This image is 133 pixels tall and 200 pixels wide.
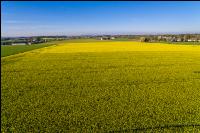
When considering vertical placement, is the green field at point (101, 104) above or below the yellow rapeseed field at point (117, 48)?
below

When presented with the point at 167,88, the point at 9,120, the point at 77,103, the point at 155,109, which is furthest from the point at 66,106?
the point at 167,88

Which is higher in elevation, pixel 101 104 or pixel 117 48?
pixel 117 48

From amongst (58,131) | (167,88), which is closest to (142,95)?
(167,88)

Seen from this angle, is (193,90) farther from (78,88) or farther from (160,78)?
(78,88)

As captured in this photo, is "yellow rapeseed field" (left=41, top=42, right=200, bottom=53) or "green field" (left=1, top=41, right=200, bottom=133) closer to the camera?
"green field" (left=1, top=41, right=200, bottom=133)

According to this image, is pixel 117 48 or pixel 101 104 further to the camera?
pixel 117 48

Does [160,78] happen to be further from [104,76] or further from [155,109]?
[155,109]

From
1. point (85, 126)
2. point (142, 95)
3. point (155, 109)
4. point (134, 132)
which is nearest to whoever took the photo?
point (134, 132)

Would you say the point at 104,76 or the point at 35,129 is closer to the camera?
the point at 35,129

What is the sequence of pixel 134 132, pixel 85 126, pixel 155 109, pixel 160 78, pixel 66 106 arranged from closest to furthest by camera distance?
pixel 134 132, pixel 85 126, pixel 155 109, pixel 66 106, pixel 160 78

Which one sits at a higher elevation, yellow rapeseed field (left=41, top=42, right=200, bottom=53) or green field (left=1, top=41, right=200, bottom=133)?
yellow rapeseed field (left=41, top=42, right=200, bottom=53)

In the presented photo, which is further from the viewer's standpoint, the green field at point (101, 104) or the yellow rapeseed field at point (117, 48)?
the yellow rapeseed field at point (117, 48)
